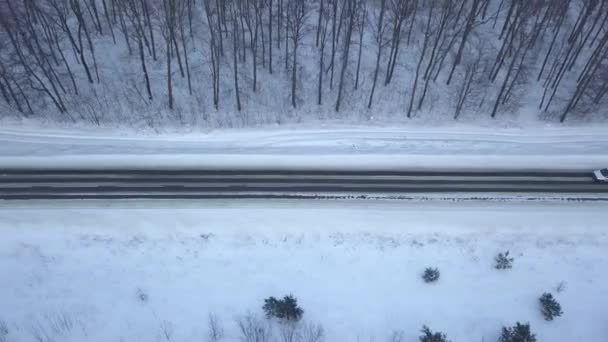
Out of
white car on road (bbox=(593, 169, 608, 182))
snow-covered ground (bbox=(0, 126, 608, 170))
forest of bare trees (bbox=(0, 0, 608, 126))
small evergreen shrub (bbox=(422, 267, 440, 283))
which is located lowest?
small evergreen shrub (bbox=(422, 267, 440, 283))

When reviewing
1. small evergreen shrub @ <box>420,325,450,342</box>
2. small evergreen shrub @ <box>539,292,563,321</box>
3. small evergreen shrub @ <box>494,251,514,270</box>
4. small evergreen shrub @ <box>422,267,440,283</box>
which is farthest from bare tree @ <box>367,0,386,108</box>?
small evergreen shrub @ <box>539,292,563,321</box>

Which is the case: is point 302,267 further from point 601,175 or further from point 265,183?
point 601,175

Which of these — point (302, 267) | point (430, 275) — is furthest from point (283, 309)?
point (430, 275)

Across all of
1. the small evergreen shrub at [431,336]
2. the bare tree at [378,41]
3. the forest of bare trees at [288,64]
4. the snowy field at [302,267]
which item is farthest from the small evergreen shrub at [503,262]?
the bare tree at [378,41]

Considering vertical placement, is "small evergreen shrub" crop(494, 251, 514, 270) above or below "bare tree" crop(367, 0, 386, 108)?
below

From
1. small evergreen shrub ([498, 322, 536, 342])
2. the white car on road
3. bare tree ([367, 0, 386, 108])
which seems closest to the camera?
small evergreen shrub ([498, 322, 536, 342])

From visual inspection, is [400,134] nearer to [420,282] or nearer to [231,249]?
[420,282]

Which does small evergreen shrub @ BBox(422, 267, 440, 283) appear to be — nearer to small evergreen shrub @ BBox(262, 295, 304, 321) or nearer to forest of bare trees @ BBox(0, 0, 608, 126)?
small evergreen shrub @ BBox(262, 295, 304, 321)
